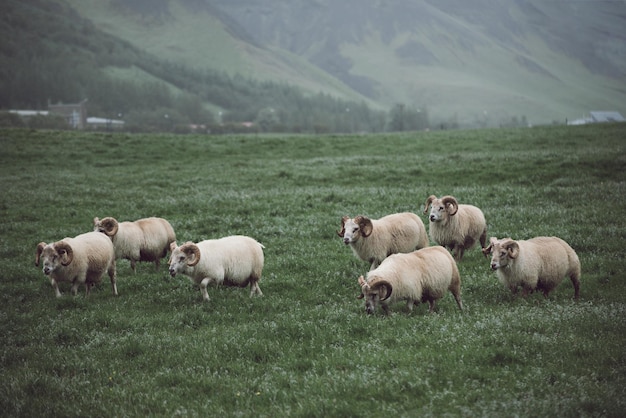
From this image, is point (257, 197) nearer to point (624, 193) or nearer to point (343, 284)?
point (343, 284)

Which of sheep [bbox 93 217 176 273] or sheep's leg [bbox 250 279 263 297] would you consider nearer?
sheep's leg [bbox 250 279 263 297]

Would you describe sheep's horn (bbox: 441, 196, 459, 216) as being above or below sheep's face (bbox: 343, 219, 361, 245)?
above

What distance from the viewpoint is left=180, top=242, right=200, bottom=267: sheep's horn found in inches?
533

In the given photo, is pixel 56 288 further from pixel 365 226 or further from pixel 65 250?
pixel 365 226

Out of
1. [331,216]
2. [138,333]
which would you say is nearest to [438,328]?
[138,333]

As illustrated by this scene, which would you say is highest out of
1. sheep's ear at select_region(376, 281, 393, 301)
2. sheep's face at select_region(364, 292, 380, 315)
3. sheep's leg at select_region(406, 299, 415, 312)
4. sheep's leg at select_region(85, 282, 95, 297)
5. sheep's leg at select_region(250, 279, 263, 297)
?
sheep's ear at select_region(376, 281, 393, 301)

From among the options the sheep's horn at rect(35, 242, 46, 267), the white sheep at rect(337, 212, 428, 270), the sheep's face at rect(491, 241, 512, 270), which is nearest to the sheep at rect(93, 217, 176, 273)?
the sheep's horn at rect(35, 242, 46, 267)

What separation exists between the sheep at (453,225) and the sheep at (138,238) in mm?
8283

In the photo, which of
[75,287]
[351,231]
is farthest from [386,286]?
[75,287]

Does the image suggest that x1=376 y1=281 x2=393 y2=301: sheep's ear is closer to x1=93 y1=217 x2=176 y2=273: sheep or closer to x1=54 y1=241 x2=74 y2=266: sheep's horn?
x1=54 y1=241 x2=74 y2=266: sheep's horn

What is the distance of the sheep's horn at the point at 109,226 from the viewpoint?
54.7ft

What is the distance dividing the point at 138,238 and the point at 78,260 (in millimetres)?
2555

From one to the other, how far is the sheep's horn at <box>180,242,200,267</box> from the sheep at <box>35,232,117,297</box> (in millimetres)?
3103

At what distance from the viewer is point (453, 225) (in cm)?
1767
